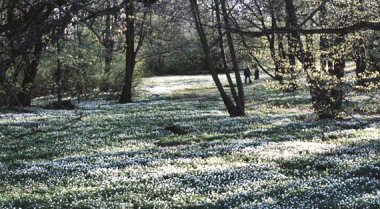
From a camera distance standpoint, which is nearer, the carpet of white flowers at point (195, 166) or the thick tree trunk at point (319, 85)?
the thick tree trunk at point (319, 85)

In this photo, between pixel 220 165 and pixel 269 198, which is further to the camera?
pixel 220 165

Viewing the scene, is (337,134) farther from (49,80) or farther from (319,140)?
(49,80)

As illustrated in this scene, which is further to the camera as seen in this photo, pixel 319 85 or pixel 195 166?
pixel 195 166

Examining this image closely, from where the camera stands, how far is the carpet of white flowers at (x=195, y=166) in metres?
11.8

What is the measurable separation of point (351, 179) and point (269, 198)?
3.02 metres

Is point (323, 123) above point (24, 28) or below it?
below

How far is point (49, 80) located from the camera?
46594mm

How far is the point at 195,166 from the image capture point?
15.9m

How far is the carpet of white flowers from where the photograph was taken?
38.7 ft

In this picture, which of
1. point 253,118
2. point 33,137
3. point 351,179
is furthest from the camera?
point 253,118

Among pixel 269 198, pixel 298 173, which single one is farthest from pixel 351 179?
pixel 269 198

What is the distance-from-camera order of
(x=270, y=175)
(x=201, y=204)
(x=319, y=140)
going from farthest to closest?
(x=319, y=140) → (x=270, y=175) → (x=201, y=204)

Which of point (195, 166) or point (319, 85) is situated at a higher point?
point (319, 85)

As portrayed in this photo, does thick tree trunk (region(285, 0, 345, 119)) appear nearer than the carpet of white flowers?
Yes
